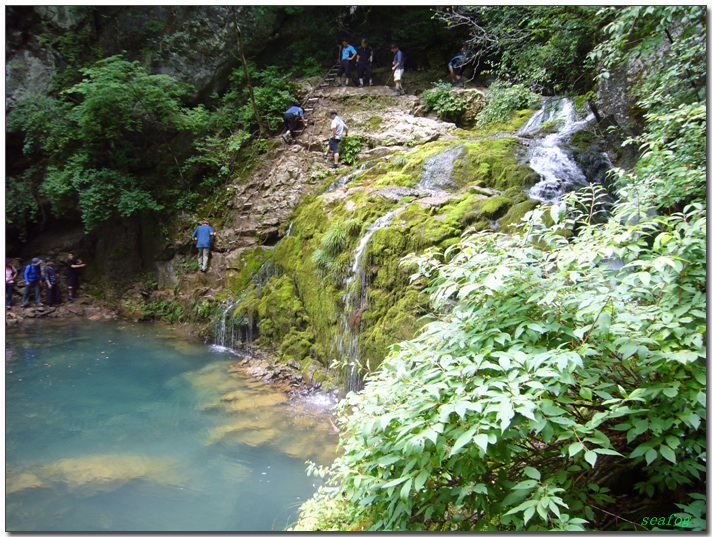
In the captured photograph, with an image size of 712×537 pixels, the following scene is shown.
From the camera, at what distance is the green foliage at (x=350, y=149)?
34.1ft

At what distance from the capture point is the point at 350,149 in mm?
10477

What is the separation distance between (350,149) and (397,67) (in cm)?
258

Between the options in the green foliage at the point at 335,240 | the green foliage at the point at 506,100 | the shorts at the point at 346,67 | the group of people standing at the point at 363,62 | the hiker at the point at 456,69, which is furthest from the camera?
the shorts at the point at 346,67

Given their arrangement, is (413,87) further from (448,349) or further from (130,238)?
(448,349)

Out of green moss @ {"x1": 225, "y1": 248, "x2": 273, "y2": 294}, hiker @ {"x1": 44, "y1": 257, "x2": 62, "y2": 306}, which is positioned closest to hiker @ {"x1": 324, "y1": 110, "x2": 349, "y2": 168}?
green moss @ {"x1": 225, "y1": 248, "x2": 273, "y2": 294}

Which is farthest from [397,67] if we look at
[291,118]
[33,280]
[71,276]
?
[33,280]

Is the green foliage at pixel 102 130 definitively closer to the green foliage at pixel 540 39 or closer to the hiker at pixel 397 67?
the hiker at pixel 397 67

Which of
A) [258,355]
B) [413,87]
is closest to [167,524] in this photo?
[258,355]

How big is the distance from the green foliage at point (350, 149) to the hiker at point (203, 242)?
3541 millimetres

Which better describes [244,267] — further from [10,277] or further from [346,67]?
[346,67]

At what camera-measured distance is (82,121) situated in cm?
994

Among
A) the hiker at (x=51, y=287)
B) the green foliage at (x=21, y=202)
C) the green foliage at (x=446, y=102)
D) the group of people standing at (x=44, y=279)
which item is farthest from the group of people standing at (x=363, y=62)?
the hiker at (x=51, y=287)

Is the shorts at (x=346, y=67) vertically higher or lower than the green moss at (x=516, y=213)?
higher

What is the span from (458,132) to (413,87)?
2.68 meters
